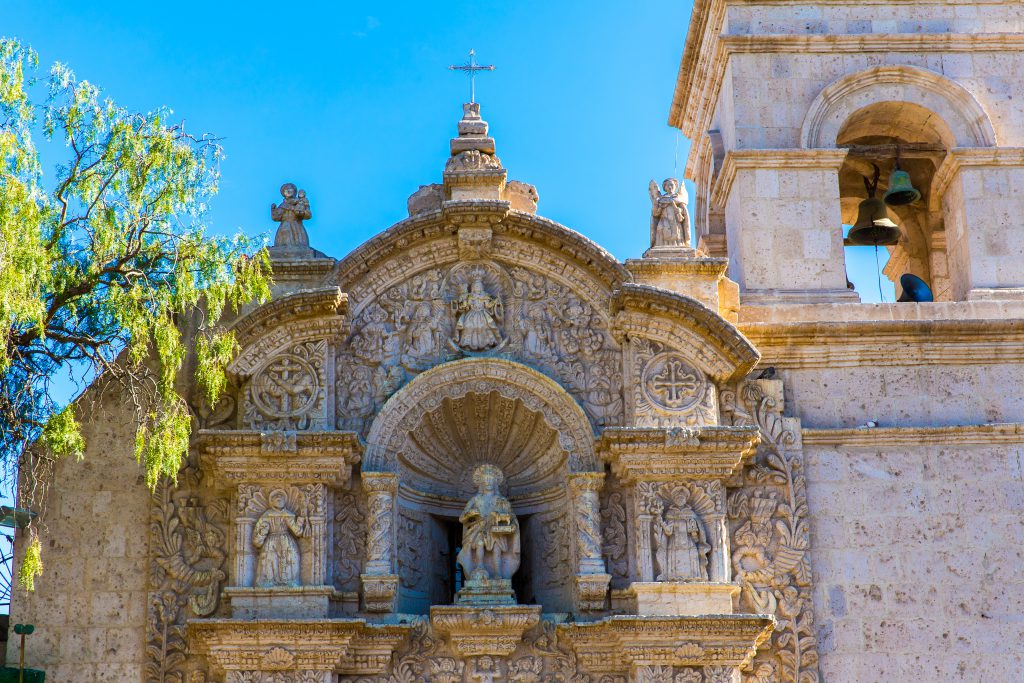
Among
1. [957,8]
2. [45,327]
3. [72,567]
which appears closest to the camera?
[45,327]

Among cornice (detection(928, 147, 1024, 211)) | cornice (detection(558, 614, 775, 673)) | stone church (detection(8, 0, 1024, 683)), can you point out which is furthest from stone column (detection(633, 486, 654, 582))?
cornice (detection(928, 147, 1024, 211))

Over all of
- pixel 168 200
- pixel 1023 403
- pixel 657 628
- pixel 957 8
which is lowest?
pixel 657 628

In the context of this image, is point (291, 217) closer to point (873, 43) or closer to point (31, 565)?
point (31, 565)

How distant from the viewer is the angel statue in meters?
16.2

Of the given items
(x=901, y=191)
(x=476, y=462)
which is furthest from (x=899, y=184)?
(x=476, y=462)

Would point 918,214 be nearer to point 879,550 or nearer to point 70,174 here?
point 879,550

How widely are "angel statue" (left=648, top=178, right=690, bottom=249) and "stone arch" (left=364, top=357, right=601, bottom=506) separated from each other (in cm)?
170

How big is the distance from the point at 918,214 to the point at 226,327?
746 centimetres

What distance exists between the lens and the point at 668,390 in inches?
609

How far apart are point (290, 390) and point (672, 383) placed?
3217mm

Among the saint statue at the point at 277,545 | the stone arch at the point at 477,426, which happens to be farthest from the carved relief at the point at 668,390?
the saint statue at the point at 277,545

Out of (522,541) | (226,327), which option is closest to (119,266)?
(226,327)

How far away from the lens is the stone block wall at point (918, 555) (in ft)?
48.9

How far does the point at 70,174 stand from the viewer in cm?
1401
